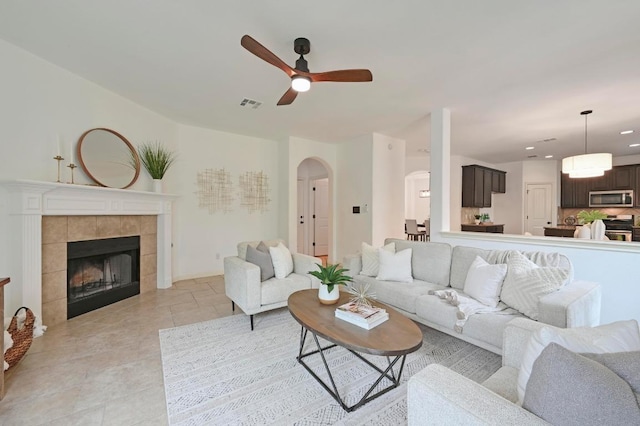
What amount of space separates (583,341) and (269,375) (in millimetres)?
1836

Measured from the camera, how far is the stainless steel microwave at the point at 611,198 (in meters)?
6.46

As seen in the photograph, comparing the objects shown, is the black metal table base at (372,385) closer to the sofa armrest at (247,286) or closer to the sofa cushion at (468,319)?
the sofa cushion at (468,319)

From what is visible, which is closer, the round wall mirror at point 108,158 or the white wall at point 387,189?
the round wall mirror at point 108,158

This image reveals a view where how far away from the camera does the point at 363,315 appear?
6.09ft

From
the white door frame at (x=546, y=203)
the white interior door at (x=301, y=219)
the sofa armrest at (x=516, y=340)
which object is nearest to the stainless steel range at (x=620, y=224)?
the white door frame at (x=546, y=203)

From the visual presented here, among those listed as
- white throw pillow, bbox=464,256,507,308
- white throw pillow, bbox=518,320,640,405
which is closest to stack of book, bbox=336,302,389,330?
white throw pillow, bbox=518,320,640,405

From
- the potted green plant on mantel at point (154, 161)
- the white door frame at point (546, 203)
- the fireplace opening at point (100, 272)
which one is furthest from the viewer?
the white door frame at point (546, 203)

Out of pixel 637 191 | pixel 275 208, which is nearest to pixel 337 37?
pixel 275 208

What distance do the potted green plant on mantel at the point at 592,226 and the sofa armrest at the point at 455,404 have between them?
3.20 metres

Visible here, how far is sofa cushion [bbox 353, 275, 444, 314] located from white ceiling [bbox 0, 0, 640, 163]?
2193 millimetres

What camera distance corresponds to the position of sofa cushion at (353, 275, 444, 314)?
263cm

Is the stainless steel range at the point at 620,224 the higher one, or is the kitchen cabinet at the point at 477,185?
the kitchen cabinet at the point at 477,185

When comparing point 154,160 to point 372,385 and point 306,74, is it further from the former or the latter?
point 372,385

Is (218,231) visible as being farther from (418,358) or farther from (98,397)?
(418,358)
